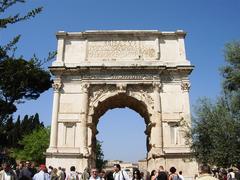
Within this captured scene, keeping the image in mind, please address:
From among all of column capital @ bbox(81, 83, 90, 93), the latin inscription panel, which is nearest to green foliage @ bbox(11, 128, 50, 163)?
column capital @ bbox(81, 83, 90, 93)

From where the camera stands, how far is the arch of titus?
18938 mm

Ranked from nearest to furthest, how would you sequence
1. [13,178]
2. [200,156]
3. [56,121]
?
[13,178] → [200,156] → [56,121]

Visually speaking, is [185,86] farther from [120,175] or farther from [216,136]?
[120,175]

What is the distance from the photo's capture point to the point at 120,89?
20016 mm

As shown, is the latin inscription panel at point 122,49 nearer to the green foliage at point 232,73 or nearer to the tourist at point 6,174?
the green foliage at point 232,73

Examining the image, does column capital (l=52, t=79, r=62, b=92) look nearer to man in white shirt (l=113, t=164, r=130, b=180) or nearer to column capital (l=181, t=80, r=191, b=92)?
column capital (l=181, t=80, r=191, b=92)

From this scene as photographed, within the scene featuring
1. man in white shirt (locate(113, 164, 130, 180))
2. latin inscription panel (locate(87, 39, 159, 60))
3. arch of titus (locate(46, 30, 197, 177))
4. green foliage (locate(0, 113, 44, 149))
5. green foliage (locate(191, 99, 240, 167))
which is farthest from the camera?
green foliage (locate(0, 113, 44, 149))

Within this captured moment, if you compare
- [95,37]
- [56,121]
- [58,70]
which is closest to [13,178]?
[56,121]

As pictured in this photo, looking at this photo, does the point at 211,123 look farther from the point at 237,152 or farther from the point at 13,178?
the point at 13,178

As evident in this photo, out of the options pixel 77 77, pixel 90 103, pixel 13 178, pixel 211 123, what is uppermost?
pixel 77 77

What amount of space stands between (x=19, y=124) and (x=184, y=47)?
25465 millimetres

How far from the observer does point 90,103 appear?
20047 millimetres

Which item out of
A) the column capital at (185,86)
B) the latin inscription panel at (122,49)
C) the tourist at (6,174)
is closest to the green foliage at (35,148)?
the latin inscription panel at (122,49)

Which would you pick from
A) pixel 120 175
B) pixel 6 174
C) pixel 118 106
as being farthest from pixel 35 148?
pixel 120 175
